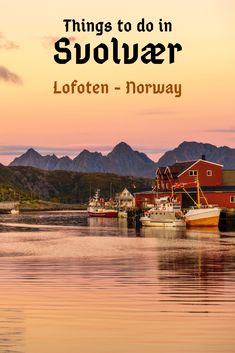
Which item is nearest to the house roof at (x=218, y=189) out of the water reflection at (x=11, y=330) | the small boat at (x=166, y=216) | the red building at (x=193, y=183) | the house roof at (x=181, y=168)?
the red building at (x=193, y=183)

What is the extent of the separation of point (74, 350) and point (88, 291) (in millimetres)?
13471

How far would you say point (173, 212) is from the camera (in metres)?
122

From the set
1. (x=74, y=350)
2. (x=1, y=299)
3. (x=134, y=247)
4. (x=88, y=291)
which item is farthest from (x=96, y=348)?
(x=134, y=247)

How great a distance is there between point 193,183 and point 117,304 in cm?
11780

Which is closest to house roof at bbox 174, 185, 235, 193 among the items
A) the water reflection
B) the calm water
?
the calm water

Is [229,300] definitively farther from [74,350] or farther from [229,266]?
[229,266]

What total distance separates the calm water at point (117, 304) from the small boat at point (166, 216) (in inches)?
2347

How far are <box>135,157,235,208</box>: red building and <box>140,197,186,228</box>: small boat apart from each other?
780cm

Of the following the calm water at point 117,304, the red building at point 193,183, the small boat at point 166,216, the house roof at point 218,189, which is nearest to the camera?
the calm water at point 117,304

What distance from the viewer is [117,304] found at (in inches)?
1248

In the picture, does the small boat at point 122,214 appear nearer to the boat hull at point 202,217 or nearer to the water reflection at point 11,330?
the boat hull at point 202,217

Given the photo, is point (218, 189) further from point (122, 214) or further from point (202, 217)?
point (122, 214)

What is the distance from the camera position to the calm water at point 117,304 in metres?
23.8

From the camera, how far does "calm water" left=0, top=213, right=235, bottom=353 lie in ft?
77.9
